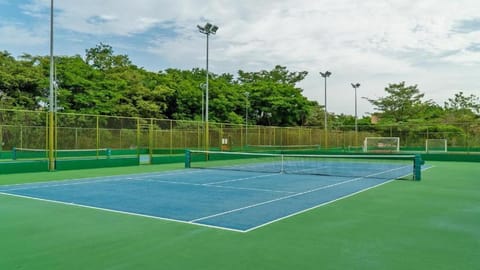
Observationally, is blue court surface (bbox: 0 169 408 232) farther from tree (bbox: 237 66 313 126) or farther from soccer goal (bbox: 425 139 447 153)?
tree (bbox: 237 66 313 126)

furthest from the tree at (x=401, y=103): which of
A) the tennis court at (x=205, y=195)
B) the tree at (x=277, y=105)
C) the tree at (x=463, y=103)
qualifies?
the tennis court at (x=205, y=195)

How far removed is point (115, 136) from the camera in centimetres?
2369

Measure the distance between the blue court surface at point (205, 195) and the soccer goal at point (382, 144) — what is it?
2140 centimetres

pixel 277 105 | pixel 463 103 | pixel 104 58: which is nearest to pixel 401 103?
pixel 463 103

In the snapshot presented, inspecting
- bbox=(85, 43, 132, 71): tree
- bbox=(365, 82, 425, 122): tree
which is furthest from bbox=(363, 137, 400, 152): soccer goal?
bbox=(85, 43, 132, 71): tree

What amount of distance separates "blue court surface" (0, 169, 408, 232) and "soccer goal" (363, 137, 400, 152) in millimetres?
21400

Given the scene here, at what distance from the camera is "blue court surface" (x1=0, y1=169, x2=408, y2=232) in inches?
259

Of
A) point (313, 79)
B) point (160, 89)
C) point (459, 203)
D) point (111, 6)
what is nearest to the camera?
point (459, 203)

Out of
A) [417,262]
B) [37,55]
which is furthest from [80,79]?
[417,262]

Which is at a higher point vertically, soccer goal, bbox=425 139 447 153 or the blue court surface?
soccer goal, bbox=425 139 447 153

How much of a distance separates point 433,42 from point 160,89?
23650 millimetres

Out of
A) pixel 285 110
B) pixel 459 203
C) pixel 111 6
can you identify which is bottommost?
pixel 459 203

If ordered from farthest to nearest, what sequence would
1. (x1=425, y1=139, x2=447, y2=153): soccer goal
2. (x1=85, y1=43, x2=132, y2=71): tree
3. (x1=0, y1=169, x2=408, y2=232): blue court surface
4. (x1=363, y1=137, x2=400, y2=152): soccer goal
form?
(x1=85, y1=43, x2=132, y2=71): tree < (x1=363, y1=137, x2=400, y2=152): soccer goal < (x1=425, y1=139, x2=447, y2=153): soccer goal < (x1=0, y1=169, x2=408, y2=232): blue court surface

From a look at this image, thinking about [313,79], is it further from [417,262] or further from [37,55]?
[417,262]
